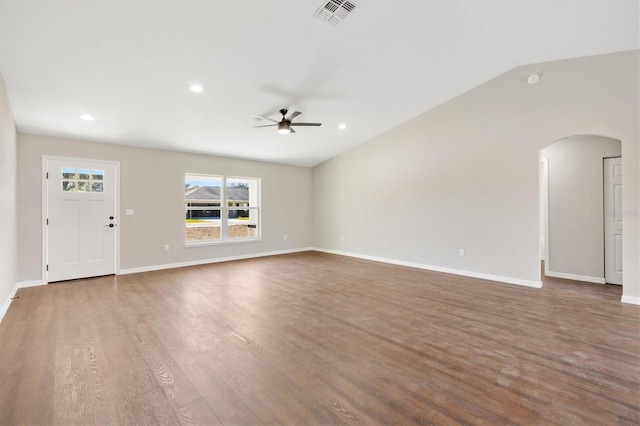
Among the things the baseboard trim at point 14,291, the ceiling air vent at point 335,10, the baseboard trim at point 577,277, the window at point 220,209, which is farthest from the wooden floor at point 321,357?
the ceiling air vent at point 335,10

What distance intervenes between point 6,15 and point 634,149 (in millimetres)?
7187

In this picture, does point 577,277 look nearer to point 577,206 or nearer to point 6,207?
point 577,206

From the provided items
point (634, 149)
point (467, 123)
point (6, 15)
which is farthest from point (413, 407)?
point (467, 123)

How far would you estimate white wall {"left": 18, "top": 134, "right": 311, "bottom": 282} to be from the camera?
477 centimetres

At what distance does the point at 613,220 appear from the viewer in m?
4.69

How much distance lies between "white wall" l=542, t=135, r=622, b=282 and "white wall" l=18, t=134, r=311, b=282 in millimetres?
6034

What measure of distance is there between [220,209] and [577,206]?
7318 millimetres

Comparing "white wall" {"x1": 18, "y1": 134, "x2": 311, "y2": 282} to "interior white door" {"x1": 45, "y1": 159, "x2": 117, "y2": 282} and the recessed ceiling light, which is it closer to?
"interior white door" {"x1": 45, "y1": 159, "x2": 117, "y2": 282}

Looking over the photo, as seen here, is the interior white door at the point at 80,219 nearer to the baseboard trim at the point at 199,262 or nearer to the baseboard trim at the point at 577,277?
the baseboard trim at the point at 199,262

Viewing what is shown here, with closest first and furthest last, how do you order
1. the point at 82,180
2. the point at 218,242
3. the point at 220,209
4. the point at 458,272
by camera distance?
the point at 82,180, the point at 458,272, the point at 218,242, the point at 220,209

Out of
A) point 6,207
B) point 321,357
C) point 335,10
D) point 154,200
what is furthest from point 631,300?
point 6,207

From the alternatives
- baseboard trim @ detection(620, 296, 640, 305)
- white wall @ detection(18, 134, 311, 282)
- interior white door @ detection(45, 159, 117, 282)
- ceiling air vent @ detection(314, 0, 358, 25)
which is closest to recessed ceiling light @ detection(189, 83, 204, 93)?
ceiling air vent @ detection(314, 0, 358, 25)

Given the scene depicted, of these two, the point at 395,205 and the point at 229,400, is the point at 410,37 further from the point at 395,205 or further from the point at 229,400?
the point at 229,400

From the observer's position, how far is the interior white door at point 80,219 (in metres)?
4.97
